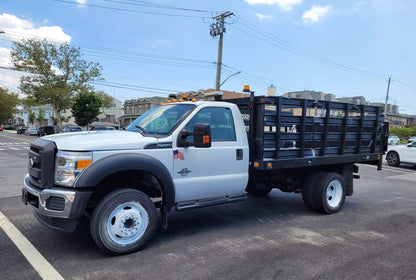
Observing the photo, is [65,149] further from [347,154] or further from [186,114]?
[347,154]

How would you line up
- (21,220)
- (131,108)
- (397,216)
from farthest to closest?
(131,108) → (397,216) → (21,220)

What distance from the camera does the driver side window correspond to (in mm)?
4633

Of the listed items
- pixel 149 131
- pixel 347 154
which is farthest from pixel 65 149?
pixel 347 154

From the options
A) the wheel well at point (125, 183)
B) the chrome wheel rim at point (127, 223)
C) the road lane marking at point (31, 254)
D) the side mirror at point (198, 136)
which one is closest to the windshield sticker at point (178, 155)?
the side mirror at point (198, 136)

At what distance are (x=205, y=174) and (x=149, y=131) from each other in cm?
104

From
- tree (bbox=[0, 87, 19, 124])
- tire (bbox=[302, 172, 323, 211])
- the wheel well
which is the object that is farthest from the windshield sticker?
tree (bbox=[0, 87, 19, 124])

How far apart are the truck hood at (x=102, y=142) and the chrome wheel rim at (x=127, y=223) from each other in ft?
2.44

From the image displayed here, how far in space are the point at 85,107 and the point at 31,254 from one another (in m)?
38.7

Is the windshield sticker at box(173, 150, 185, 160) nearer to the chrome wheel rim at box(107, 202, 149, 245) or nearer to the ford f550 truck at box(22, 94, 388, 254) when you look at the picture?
the ford f550 truck at box(22, 94, 388, 254)

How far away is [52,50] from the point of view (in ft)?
128

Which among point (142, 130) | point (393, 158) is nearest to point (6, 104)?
point (393, 158)

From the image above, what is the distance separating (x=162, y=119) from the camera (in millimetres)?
4703

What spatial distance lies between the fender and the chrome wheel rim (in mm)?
367

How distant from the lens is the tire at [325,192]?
586 centimetres
